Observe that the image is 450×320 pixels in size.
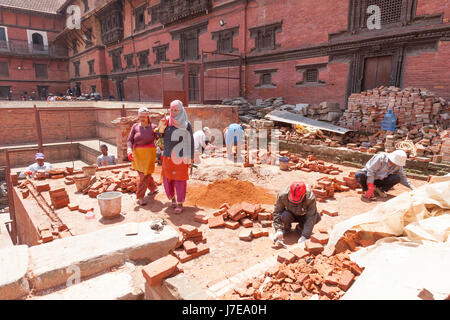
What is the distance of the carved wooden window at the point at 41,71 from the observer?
1178 inches

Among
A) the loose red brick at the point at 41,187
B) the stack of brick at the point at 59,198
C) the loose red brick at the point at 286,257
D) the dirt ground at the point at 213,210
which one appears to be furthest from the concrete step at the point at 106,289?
the loose red brick at the point at 41,187

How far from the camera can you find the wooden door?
977 cm

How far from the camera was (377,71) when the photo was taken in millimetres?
10016

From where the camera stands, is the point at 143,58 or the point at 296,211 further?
the point at 143,58

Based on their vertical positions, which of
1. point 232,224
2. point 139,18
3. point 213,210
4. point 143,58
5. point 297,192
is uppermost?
point 139,18

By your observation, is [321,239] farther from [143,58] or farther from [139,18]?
[139,18]

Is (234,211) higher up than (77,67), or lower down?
lower down

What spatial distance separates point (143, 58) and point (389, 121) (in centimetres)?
1901

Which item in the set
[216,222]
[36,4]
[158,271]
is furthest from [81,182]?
[36,4]

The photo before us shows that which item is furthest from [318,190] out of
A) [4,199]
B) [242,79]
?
[4,199]

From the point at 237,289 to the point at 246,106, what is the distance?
11094mm

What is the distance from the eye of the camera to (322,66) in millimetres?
11336

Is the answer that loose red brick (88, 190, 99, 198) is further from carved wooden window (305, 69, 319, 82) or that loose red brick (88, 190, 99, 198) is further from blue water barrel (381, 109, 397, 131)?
carved wooden window (305, 69, 319, 82)

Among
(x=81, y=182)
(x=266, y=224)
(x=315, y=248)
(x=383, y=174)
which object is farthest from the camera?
(x=81, y=182)
